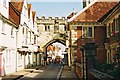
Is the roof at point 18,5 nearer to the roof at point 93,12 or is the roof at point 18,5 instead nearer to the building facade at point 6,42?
the building facade at point 6,42

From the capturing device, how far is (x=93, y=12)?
3209cm

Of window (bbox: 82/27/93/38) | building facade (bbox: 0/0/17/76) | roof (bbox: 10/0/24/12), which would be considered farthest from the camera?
roof (bbox: 10/0/24/12)

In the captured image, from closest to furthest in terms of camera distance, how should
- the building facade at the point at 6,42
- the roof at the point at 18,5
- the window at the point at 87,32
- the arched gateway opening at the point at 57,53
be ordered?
the building facade at the point at 6,42, the window at the point at 87,32, the roof at the point at 18,5, the arched gateway opening at the point at 57,53

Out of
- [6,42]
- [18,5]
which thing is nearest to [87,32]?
[18,5]

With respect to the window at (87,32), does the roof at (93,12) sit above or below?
above

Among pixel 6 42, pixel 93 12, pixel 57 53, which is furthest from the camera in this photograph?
pixel 57 53

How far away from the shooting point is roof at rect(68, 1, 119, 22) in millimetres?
31270

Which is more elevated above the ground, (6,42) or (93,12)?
(93,12)

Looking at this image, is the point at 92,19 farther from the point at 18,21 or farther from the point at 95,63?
the point at 95,63

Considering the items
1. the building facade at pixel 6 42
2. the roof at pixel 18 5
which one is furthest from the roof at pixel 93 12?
the building facade at pixel 6 42

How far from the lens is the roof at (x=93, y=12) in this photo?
1231 inches

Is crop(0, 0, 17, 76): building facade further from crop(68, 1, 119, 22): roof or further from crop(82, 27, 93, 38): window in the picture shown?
crop(82, 27, 93, 38): window

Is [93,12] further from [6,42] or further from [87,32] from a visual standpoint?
[6,42]

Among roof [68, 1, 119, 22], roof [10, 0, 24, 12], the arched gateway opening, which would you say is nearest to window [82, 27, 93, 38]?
roof [68, 1, 119, 22]
